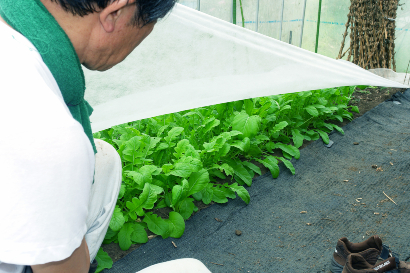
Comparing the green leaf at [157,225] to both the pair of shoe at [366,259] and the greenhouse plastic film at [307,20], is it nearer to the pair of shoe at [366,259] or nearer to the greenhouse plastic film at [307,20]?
the pair of shoe at [366,259]

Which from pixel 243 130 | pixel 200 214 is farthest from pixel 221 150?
pixel 200 214

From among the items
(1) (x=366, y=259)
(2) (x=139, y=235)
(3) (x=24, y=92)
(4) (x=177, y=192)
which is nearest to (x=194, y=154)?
(4) (x=177, y=192)

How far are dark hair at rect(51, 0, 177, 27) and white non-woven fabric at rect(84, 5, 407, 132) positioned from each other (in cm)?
101

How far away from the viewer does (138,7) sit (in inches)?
21.5

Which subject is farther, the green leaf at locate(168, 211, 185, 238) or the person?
the green leaf at locate(168, 211, 185, 238)

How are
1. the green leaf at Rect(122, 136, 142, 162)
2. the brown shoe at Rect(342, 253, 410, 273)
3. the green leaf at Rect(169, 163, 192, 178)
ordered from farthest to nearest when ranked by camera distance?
1. the green leaf at Rect(122, 136, 142, 162)
2. the green leaf at Rect(169, 163, 192, 178)
3. the brown shoe at Rect(342, 253, 410, 273)

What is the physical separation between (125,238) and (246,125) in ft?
3.32

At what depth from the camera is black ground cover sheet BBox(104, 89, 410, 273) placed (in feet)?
5.24

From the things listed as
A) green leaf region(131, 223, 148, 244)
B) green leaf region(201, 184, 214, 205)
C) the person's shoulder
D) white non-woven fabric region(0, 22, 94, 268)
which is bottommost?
green leaf region(201, 184, 214, 205)

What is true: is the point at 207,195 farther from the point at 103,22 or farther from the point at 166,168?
the point at 103,22

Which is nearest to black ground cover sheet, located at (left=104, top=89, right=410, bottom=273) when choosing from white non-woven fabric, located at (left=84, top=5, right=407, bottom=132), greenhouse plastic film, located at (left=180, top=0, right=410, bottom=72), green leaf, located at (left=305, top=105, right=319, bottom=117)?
green leaf, located at (left=305, top=105, right=319, bottom=117)

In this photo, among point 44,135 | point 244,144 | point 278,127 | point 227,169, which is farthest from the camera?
point 278,127

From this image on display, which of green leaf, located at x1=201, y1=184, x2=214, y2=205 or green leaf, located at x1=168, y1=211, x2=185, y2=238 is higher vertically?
green leaf, located at x1=168, y1=211, x2=185, y2=238

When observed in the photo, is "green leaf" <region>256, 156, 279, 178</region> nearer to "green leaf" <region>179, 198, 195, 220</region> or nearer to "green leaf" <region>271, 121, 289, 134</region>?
"green leaf" <region>271, 121, 289, 134</region>
